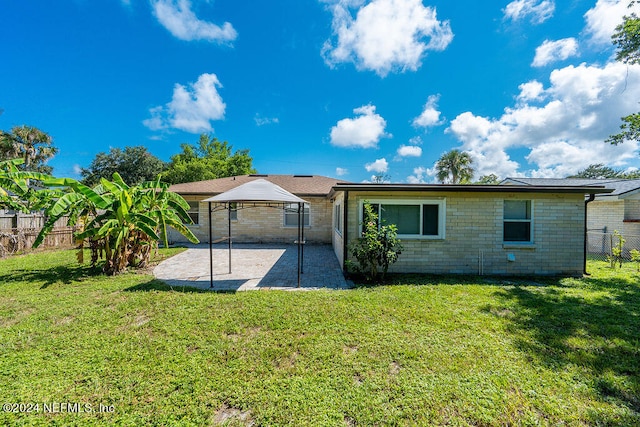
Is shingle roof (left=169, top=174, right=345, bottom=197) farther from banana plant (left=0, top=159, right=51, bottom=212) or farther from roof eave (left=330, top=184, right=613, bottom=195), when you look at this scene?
banana plant (left=0, top=159, right=51, bottom=212)

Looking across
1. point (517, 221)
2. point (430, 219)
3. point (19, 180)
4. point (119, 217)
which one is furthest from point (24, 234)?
point (517, 221)

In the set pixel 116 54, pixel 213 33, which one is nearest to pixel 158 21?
pixel 213 33

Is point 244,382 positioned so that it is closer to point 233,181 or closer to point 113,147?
point 233,181

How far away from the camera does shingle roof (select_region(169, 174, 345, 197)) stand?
526 inches

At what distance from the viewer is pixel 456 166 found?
1090 inches

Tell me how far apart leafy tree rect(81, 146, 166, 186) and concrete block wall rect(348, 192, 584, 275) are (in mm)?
35825

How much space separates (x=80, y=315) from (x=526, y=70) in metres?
18.2

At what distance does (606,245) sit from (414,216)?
1115 cm

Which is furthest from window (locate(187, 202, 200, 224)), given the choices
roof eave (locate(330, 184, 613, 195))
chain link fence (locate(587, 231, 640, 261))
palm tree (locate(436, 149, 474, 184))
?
palm tree (locate(436, 149, 474, 184))

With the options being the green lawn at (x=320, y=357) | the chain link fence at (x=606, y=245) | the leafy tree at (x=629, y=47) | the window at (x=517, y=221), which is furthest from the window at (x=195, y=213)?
the leafy tree at (x=629, y=47)

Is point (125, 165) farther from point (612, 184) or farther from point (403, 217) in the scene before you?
point (612, 184)

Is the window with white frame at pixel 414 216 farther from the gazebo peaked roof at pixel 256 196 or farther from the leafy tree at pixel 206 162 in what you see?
the leafy tree at pixel 206 162

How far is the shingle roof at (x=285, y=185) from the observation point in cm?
1337

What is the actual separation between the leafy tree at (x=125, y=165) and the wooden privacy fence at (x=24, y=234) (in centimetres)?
2326
